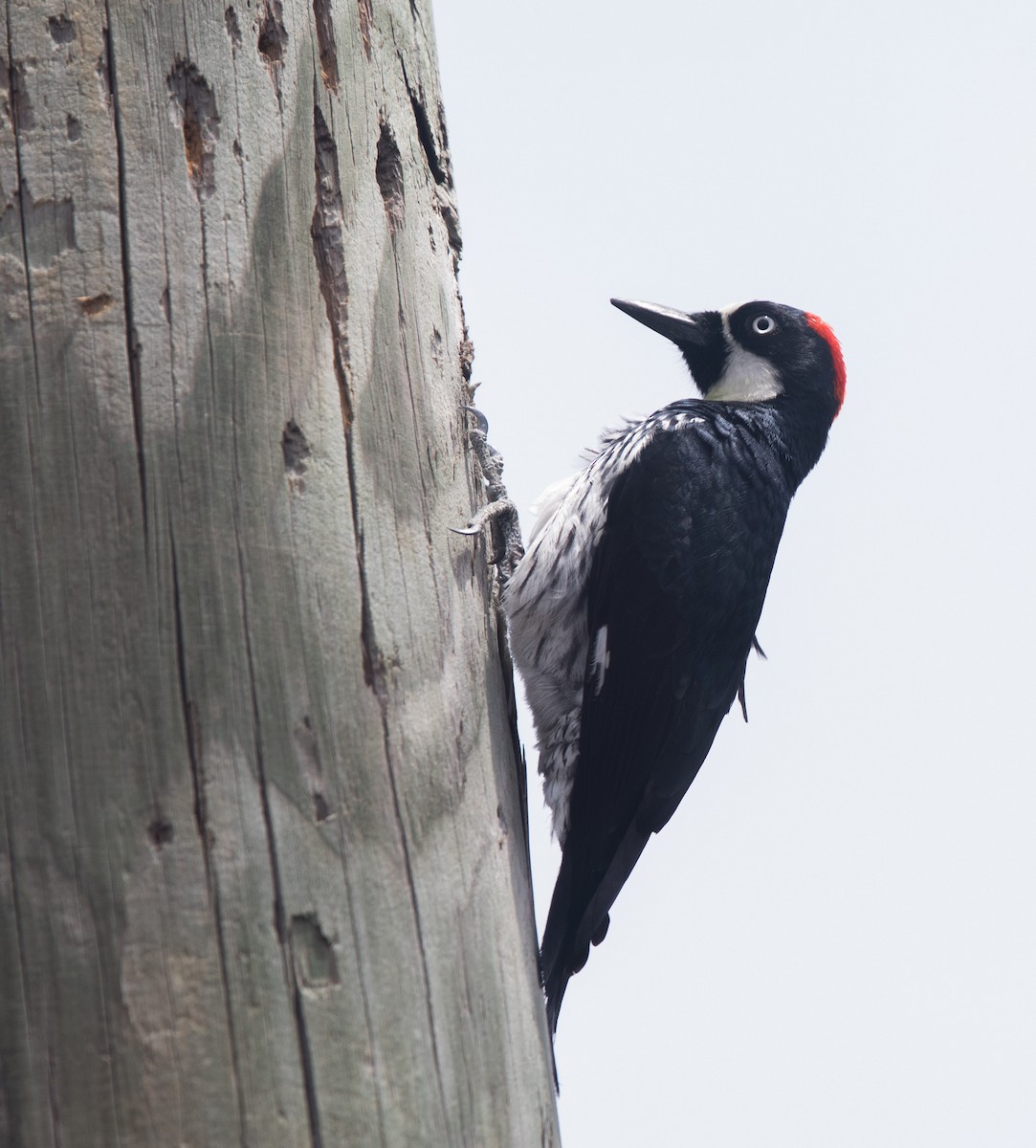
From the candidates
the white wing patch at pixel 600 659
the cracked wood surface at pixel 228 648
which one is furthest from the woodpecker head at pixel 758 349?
the cracked wood surface at pixel 228 648

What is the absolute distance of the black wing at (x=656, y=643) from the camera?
3.32 m

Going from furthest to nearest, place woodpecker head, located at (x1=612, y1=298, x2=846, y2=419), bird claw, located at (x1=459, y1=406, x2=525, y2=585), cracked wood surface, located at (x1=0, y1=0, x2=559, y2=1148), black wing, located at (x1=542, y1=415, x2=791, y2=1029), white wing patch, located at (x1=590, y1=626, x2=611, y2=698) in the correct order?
woodpecker head, located at (x1=612, y1=298, x2=846, y2=419), white wing patch, located at (x1=590, y1=626, x2=611, y2=698), black wing, located at (x1=542, y1=415, x2=791, y2=1029), bird claw, located at (x1=459, y1=406, x2=525, y2=585), cracked wood surface, located at (x1=0, y1=0, x2=559, y2=1148)

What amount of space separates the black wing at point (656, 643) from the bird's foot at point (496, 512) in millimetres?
300

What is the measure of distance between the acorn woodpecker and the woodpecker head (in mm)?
759

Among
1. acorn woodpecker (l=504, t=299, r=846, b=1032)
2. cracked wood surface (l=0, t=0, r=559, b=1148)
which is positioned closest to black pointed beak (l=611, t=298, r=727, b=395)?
acorn woodpecker (l=504, t=299, r=846, b=1032)

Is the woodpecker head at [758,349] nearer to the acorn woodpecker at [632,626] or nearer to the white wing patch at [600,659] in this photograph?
the acorn woodpecker at [632,626]

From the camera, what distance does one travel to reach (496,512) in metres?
2.81

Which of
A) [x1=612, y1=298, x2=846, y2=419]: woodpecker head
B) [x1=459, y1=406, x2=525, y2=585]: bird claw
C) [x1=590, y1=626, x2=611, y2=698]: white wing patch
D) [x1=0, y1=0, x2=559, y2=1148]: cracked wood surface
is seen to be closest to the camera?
[x1=0, y1=0, x2=559, y2=1148]: cracked wood surface

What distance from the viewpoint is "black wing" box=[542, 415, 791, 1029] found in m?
3.32

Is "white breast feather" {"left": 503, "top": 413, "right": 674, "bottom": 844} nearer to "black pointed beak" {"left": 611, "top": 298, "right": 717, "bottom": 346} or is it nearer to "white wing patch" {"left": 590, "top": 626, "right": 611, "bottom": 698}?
Answer: "white wing patch" {"left": 590, "top": 626, "right": 611, "bottom": 698}

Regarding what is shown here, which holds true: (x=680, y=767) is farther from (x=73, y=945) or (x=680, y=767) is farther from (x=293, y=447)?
(x=73, y=945)

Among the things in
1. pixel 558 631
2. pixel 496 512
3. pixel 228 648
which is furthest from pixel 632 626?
pixel 228 648

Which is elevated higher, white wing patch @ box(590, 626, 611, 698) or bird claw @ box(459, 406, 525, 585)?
bird claw @ box(459, 406, 525, 585)

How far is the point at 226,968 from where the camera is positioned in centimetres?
154
